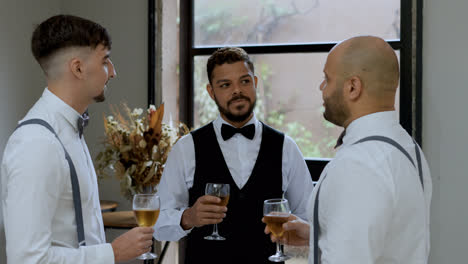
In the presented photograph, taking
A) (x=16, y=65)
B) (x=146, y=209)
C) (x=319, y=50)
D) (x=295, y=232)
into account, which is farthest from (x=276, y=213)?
(x=16, y=65)

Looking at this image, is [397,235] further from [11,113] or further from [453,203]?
[11,113]

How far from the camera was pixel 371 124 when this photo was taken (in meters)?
1.39

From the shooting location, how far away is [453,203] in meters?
2.99

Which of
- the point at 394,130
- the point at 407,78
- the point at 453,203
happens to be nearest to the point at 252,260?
the point at 394,130

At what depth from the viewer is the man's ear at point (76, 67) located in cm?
160

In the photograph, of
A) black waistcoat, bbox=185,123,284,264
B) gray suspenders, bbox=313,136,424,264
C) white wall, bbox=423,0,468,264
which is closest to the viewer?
gray suspenders, bbox=313,136,424,264

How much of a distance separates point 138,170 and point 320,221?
1718 mm

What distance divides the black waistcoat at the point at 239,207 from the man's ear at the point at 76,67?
919 mm

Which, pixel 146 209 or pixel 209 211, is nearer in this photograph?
pixel 146 209

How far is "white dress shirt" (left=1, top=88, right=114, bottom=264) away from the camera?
138cm

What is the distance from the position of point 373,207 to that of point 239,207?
113cm

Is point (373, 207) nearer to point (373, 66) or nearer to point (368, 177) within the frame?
point (368, 177)

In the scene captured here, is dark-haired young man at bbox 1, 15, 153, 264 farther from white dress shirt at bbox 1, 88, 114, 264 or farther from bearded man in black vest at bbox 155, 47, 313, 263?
bearded man in black vest at bbox 155, 47, 313, 263

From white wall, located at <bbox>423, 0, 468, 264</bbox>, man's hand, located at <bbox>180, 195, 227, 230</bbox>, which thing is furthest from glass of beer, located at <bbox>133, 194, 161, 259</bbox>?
white wall, located at <bbox>423, 0, 468, 264</bbox>
